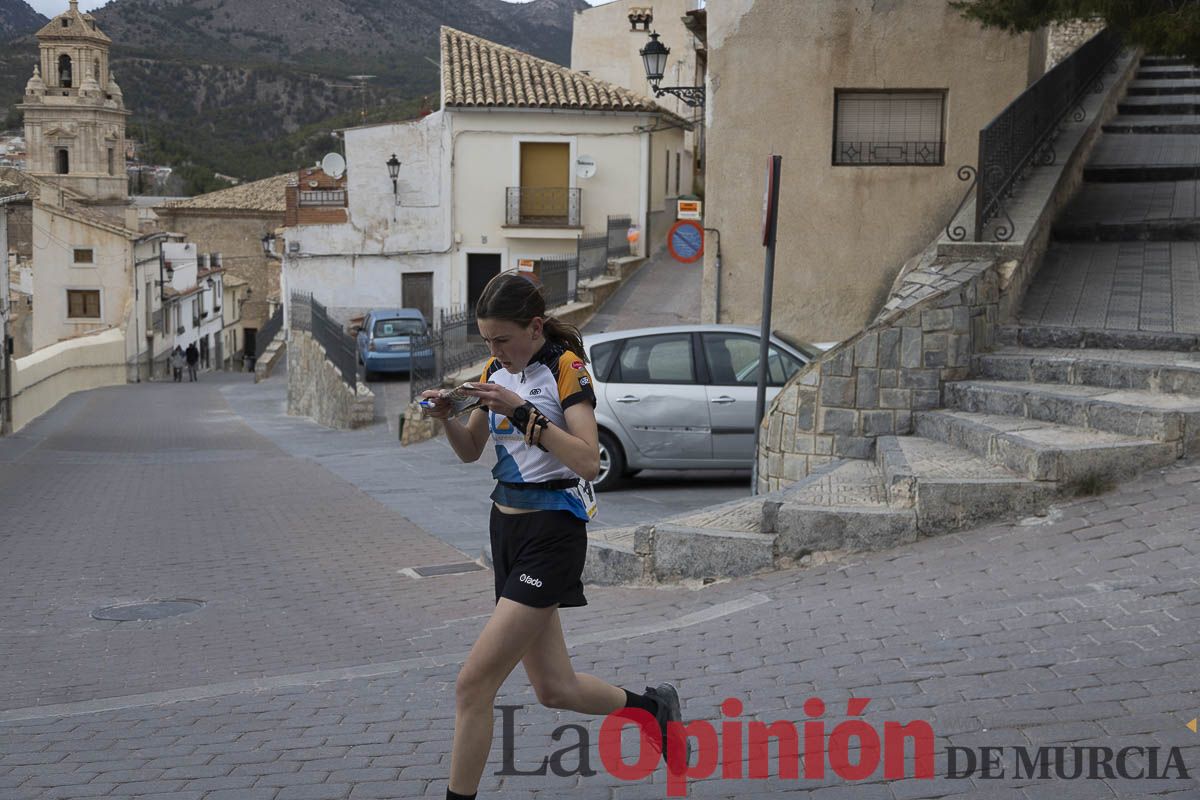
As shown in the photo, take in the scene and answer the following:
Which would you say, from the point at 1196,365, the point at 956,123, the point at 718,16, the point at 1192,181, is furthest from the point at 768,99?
the point at 1196,365

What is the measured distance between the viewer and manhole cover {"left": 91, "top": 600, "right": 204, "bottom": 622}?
25.6 ft

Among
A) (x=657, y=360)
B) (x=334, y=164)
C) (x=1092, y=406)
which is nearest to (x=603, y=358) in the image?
(x=657, y=360)

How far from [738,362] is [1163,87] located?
586 inches

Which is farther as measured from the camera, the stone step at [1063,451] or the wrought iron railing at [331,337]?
the wrought iron railing at [331,337]

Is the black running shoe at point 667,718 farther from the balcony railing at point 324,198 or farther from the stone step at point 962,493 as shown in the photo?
the balcony railing at point 324,198

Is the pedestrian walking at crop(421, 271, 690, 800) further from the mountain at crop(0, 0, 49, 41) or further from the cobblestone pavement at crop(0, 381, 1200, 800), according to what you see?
the mountain at crop(0, 0, 49, 41)

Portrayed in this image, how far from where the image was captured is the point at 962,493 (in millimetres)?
6824

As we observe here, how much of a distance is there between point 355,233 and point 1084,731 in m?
29.8

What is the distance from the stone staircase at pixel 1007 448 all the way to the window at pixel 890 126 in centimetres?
600

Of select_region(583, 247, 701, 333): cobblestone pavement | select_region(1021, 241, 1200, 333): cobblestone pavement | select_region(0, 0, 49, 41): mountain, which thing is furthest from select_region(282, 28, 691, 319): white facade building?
select_region(0, 0, 49, 41): mountain

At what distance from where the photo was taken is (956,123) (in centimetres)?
1557

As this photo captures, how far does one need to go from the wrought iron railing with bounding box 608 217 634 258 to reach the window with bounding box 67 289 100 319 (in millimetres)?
27660

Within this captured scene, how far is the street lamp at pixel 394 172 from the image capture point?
3161 centimetres

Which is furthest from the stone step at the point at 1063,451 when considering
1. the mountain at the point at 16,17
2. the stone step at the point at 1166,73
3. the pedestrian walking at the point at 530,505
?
the mountain at the point at 16,17
